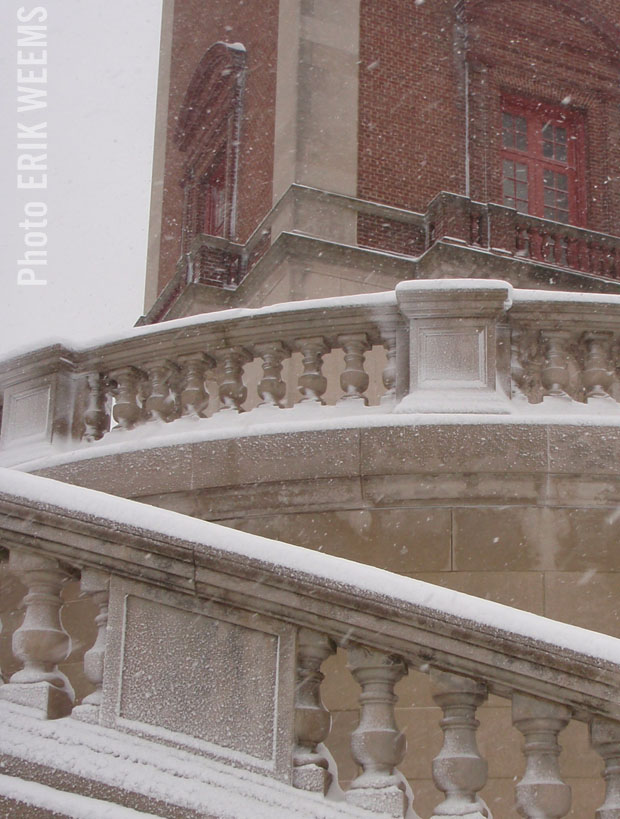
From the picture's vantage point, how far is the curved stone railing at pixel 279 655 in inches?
128

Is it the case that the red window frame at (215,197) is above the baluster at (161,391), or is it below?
above

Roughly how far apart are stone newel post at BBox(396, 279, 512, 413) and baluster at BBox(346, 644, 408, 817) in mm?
3528

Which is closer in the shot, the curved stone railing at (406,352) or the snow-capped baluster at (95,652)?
the snow-capped baluster at (95,652)

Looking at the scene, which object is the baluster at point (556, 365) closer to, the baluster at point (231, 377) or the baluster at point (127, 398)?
the baluster at point (231, 377)

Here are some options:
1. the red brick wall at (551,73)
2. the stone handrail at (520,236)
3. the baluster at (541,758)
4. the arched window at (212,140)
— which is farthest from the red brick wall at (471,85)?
the baluster at (541,758)

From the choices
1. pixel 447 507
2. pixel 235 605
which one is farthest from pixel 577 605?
pixel 235 605

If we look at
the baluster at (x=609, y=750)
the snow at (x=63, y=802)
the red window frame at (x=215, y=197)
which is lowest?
the snow at (x=63, y=802)

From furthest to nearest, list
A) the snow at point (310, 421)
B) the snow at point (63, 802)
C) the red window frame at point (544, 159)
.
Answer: the red window frame at point (544, 159)
the snow at point (310, 421)
the snow at point (63, 802)

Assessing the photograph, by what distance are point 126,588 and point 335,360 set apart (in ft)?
26.1

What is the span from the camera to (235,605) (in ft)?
11.1

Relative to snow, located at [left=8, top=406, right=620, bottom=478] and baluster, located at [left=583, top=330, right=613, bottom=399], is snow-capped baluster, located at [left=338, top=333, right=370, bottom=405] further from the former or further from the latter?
baluster, located at [left=583, top=330, right=613, bottom=399]

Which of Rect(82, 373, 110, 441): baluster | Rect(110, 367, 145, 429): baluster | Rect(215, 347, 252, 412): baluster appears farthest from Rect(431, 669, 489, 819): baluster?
Rect(82, 373, 110, 441): baluster

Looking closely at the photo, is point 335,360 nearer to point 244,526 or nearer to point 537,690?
point 244,526

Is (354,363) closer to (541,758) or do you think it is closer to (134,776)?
(541,758)
